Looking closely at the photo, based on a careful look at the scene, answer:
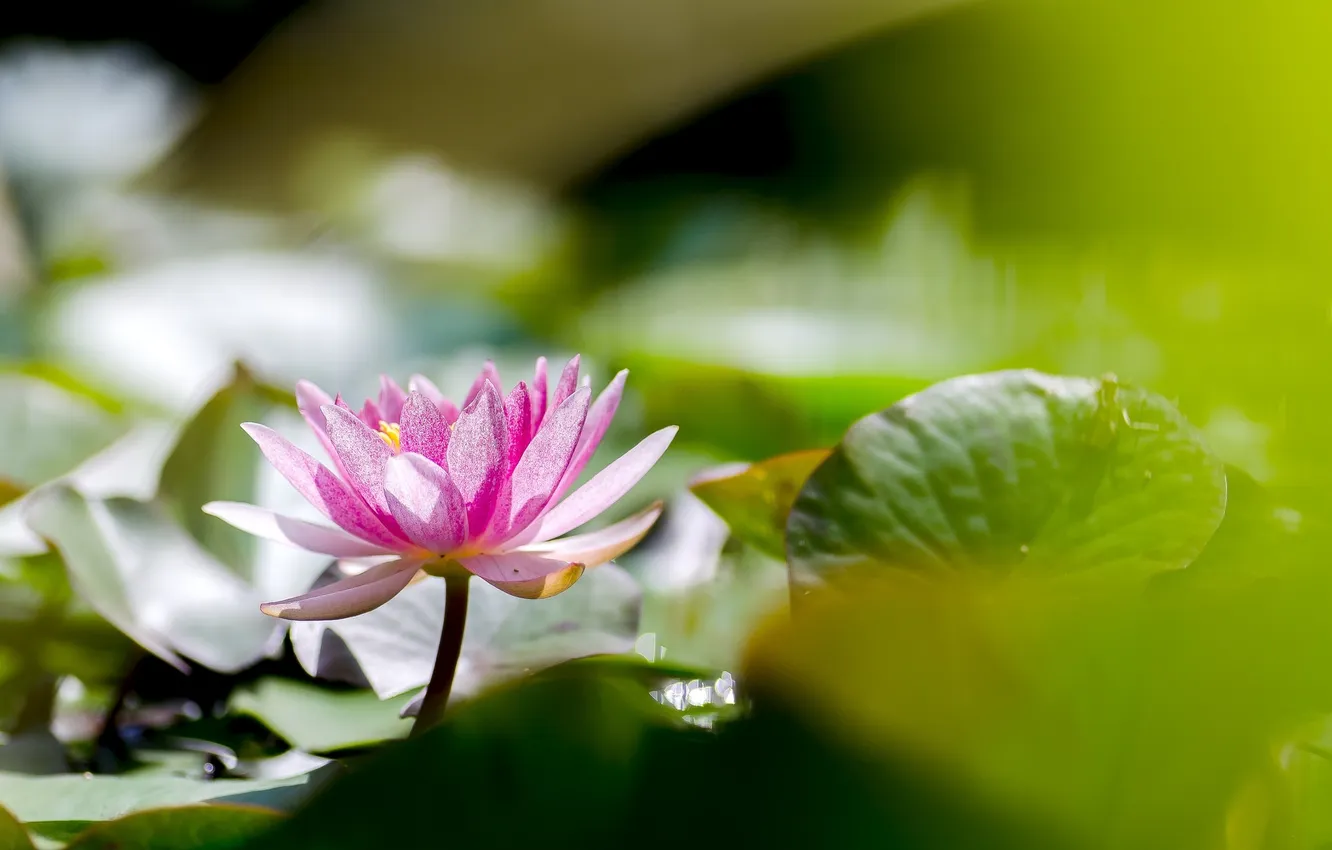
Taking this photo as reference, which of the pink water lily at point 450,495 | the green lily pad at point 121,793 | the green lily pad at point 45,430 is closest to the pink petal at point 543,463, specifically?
the pink water lily at point 450,495

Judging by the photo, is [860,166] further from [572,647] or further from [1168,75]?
[572,647]

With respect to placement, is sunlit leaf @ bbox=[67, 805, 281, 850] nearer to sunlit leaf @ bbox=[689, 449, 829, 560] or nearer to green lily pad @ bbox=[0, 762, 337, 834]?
green lily pad @ bbox=[0, 762, 337, 834]

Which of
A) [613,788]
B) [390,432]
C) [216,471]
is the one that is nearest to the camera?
[613,788]

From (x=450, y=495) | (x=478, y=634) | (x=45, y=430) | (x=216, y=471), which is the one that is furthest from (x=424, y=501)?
(x=45, y=430)

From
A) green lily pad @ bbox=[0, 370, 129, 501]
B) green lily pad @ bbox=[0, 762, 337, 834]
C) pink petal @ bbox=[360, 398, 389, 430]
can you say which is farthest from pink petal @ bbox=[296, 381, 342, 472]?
green lily pad @ bbox=[0, 370, 129, 501]

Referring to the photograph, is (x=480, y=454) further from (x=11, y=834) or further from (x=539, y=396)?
(x=11, y=834)

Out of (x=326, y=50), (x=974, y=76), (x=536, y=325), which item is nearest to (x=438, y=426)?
(x=536, y=325)

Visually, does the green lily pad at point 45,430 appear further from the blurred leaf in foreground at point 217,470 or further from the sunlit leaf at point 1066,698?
the sunlit leaf at point 1066,698
